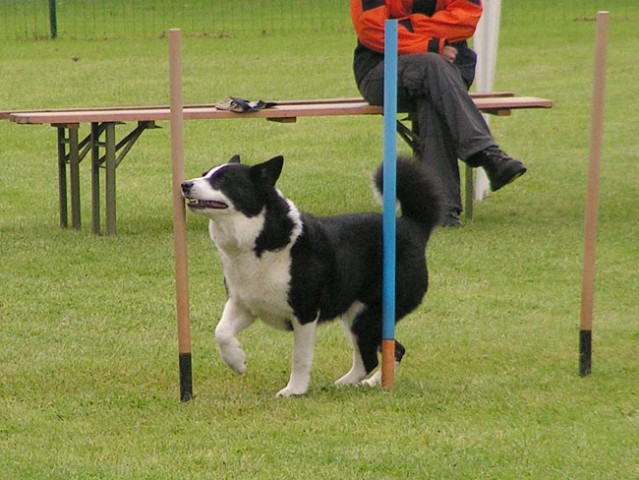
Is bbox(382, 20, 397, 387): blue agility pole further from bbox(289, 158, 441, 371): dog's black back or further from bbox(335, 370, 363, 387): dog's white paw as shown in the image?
bbox(335, 370, 363, 387): dog's white paw

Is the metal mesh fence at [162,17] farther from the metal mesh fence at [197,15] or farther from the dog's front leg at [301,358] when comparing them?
the dog's front leg at [301,358]

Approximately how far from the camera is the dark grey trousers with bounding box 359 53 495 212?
8852 mm

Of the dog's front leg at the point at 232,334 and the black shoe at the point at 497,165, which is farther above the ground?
the dog's front leg at the point at 232,334

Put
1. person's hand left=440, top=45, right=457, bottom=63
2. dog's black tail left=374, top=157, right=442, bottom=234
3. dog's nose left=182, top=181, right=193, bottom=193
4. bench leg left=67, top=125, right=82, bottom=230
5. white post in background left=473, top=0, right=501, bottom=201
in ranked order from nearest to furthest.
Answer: dog's nose left=182, top=181, right=193, bottom=193 < dog's black tail left=374, top=157, right=442, bottom=234 < person's hand left=440, top=45, right=457, bottom=63 < bench leg left=67, top=125, right=82, bottom=230 < white post in background left=473, top=0, right=501, bottom=201

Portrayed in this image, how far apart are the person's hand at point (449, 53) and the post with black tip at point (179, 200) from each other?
418cm

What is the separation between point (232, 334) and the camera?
533 centimetres

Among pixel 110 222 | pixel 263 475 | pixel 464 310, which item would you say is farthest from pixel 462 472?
pixel 110 222

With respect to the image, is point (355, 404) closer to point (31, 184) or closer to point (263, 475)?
point (263, 475)

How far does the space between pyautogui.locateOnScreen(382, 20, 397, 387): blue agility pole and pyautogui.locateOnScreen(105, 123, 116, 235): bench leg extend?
3897 mm

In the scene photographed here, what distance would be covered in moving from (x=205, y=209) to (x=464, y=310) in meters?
2.42

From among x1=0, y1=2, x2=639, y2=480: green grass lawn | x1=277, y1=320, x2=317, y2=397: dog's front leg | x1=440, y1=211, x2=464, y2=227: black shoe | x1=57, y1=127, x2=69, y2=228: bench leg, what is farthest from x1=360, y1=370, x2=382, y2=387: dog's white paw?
x1=57, y1=127, x2=69, y2=228: bench leg

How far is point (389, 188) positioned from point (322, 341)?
1320 millimetres

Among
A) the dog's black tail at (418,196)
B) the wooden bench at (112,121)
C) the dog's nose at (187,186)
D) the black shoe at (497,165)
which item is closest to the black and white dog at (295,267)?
the dog's nose at (187,186)

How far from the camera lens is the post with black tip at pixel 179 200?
5.12 meters
